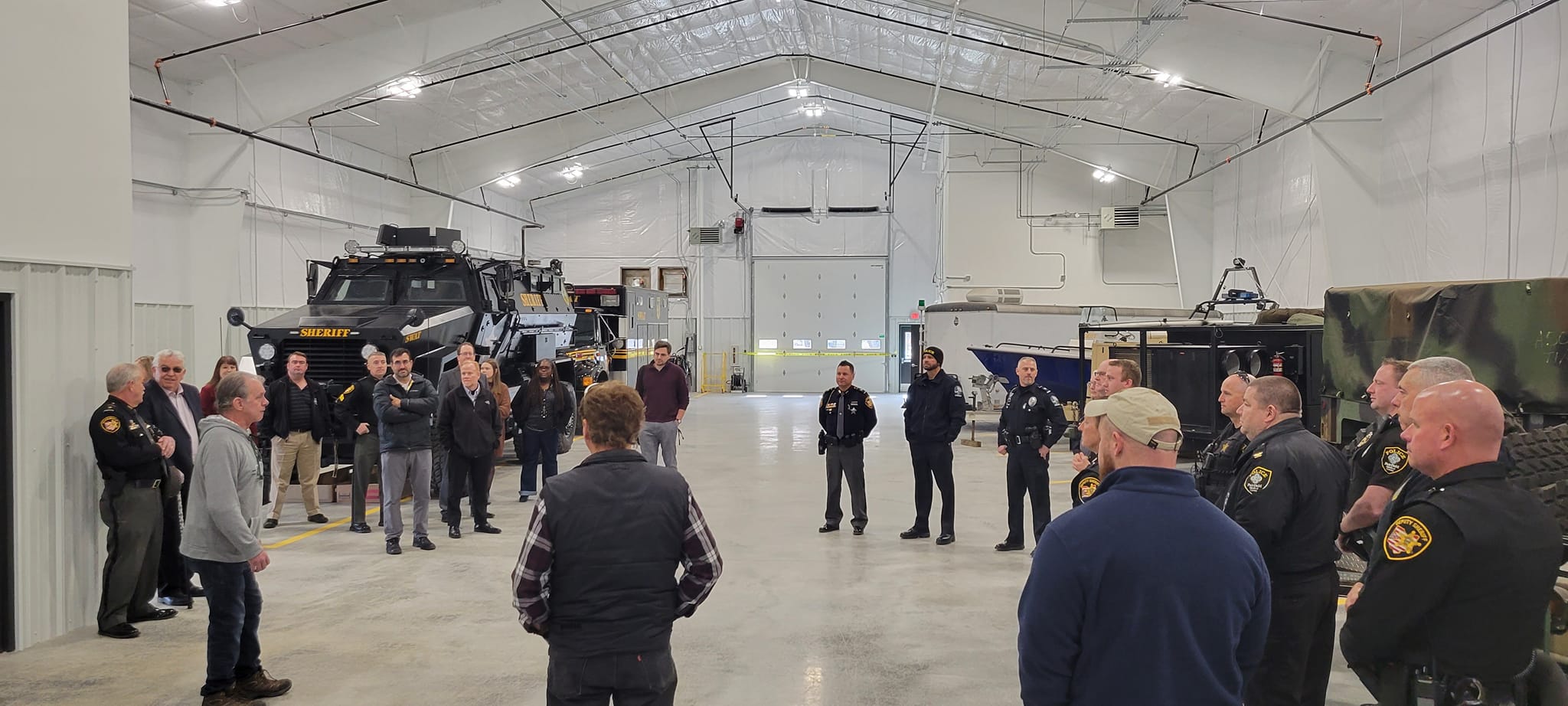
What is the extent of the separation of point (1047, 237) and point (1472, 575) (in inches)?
810

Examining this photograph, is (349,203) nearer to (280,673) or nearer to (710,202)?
(710,202)

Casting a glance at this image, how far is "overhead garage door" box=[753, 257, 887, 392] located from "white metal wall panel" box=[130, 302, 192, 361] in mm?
15181

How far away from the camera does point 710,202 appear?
27312 mm

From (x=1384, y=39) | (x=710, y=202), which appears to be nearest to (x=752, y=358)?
(x=710, y=202)

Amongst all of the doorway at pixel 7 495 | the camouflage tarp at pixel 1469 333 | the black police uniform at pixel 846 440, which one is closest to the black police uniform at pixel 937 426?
the black police uniform at pixel 846 440

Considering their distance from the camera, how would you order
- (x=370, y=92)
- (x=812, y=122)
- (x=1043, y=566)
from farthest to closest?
(x=812, y=122), (x=370, y=92), (x=1043, y=566)

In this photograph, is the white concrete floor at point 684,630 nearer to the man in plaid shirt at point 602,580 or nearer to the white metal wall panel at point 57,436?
the white metal wall panel at point 57,436

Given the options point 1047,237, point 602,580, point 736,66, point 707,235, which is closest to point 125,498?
point 602,580

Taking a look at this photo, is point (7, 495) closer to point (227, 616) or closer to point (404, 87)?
point (227, 616)

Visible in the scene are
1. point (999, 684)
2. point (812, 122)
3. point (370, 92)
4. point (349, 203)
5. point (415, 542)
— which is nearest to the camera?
point (999, 684)

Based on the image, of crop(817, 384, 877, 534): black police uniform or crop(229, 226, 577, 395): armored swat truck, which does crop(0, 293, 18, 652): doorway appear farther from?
crop(817, 384, 877, 534): black police uniform

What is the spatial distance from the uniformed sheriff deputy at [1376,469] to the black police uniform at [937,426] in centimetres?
350

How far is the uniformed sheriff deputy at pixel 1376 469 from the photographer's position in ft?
13.1

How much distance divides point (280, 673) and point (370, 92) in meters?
13.4
